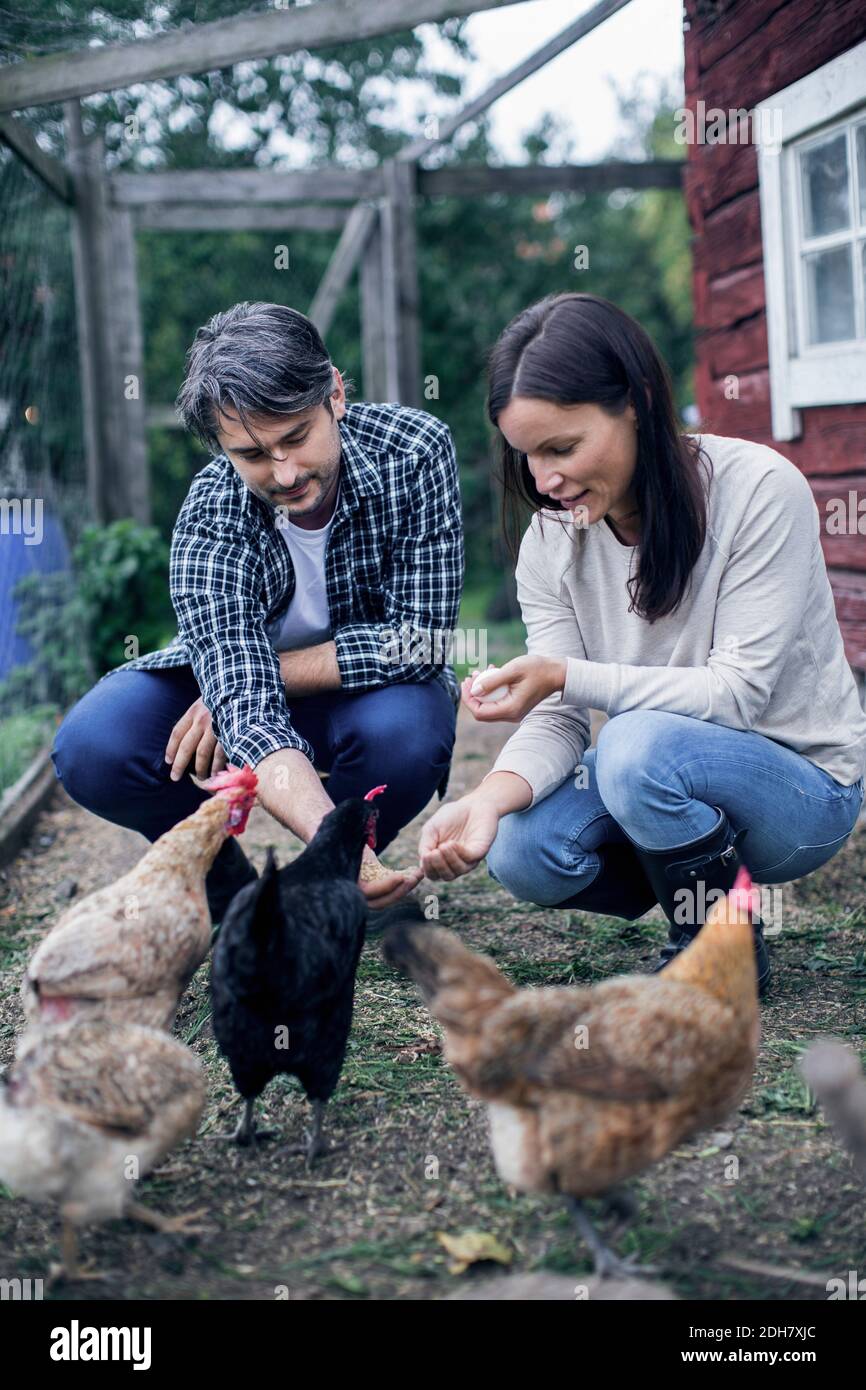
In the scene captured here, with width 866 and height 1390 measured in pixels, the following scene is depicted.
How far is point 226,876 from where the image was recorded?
301cm

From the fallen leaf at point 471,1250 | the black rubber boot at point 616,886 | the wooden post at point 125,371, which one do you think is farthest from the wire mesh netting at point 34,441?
the fallen leaf at point 471,1250

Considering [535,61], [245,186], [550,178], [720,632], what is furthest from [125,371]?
[720,632]

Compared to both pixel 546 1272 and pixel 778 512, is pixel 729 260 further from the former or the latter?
pixel 546 1272

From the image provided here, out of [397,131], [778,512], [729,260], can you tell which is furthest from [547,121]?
[778,512]

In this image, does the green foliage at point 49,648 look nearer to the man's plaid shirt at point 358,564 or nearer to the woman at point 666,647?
the man's plaid shirt at point 358,564

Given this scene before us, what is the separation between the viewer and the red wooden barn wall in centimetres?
388

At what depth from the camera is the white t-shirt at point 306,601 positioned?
3.07m

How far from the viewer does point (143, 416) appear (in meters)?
6.77

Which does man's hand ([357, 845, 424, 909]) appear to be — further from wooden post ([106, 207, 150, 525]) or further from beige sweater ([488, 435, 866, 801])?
wooden post ([106, 207, 150, 525])

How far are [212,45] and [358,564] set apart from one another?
1.98 metres

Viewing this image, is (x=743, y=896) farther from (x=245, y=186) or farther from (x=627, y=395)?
(x=245, y=186)

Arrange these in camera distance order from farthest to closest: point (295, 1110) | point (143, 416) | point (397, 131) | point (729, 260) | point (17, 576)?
point (397, 131) → point (143, 416) → point (17, 576) → point (729, 260) → point (295, 1110)
